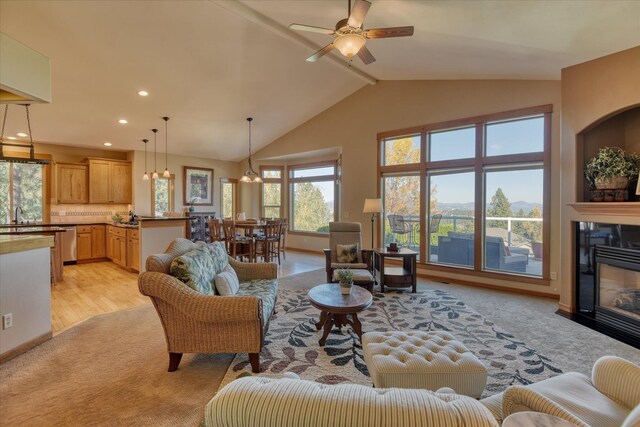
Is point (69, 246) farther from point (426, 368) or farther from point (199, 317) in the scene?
point (426, 368)

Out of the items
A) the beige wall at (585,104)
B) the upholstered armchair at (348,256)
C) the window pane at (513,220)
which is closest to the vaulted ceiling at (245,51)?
the beige wall at (585,104)

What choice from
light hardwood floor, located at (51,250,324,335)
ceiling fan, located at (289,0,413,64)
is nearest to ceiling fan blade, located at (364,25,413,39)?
ceiling fan, located at (289,0,413,64)

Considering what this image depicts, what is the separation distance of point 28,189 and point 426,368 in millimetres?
8485

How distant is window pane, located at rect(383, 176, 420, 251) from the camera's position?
231 inches

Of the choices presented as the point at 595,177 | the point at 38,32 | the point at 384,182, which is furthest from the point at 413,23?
the point at 38,32

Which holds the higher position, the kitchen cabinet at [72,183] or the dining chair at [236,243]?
the kitchen cabinet at [72,183]

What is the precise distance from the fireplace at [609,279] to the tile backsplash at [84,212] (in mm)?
8919

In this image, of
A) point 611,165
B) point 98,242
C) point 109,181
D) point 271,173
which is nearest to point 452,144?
point 611,165

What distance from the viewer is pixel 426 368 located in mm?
1741

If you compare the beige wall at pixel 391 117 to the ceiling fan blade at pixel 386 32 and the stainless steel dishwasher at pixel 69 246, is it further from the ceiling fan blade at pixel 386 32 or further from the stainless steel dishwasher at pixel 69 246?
the stainless steel dishwasher at pixel 69 246

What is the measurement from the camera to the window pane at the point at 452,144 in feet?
16.9

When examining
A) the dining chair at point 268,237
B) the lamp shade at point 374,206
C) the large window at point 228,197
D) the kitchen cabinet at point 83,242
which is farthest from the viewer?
the large window at point 228,197

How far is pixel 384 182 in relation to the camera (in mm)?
6289

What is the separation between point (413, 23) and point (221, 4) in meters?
2.28
